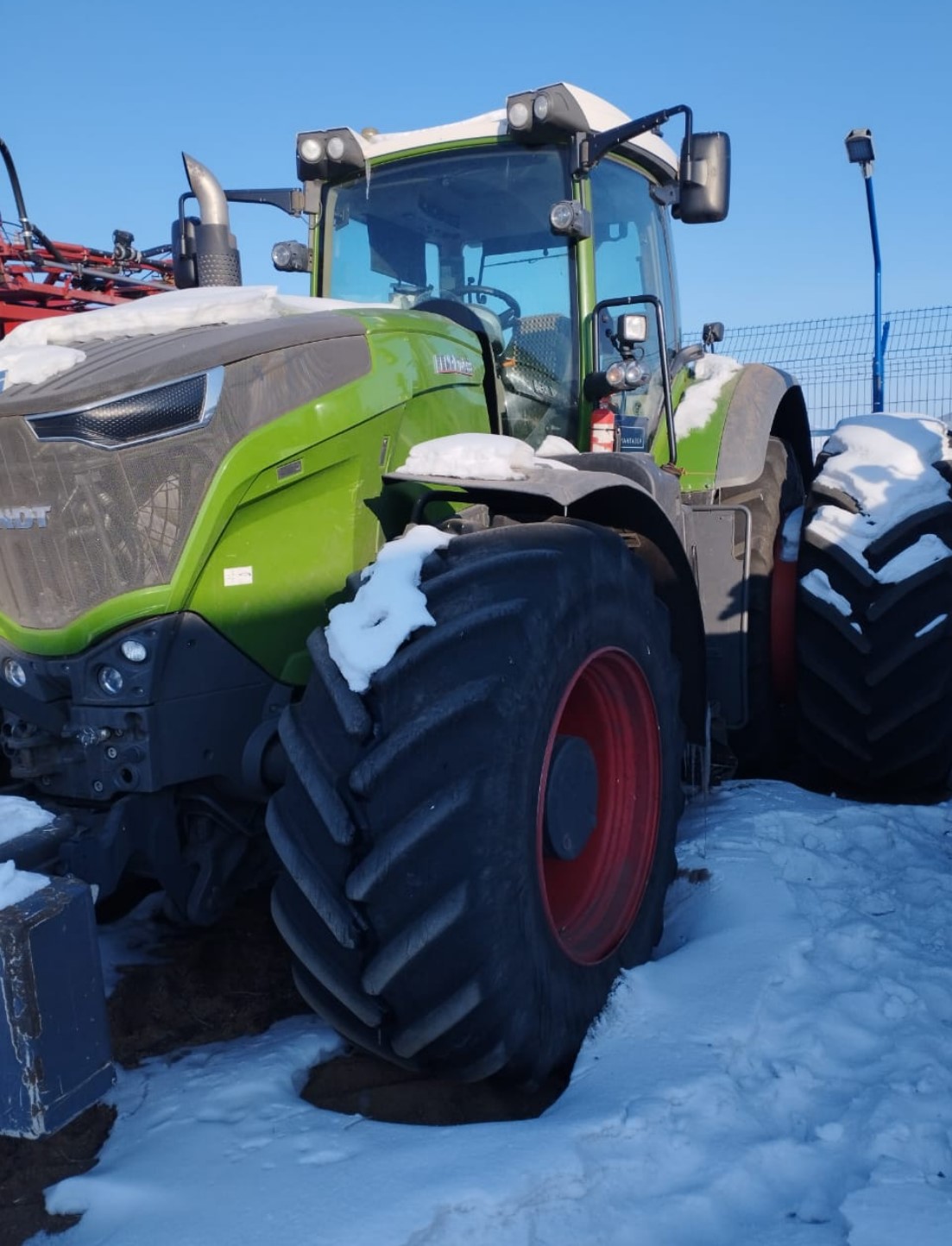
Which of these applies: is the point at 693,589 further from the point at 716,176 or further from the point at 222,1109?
the point at 222,1109

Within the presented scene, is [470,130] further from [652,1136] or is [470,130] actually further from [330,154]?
[652,1136]

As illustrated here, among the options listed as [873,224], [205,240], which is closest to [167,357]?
[205,240]

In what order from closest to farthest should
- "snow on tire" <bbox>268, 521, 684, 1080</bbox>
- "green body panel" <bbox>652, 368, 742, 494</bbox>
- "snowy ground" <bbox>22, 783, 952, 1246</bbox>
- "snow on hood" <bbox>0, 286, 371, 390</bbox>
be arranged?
"snowy ground" <bbox>22, 783, 952, 1246</bbox>
"snow on tire" <bbox>268, 521, 684, 1080</bbox>
"snow on hood" <bbox>0, 286, 371, 390</bbox>
"green body panel" <bbox>652, 368, 742, 494</bbox>

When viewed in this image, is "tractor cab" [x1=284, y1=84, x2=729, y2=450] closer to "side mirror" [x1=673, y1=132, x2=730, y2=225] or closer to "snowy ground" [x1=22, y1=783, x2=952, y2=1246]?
"side mirror" [x1=673, y1=132, x2=730, y2=225]

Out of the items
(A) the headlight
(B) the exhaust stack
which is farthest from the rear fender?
(A) the headlight

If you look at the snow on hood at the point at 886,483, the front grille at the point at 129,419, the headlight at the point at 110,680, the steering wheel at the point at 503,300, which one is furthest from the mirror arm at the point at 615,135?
the headlight at the point at 110,680

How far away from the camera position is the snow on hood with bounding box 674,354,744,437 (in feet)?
14.0

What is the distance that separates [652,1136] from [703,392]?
3.16 metres

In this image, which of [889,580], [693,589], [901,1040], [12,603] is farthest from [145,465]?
[889,580]

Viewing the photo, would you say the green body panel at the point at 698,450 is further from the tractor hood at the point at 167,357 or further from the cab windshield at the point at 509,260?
the tractor hood at the point at 167,357

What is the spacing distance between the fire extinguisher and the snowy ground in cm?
160

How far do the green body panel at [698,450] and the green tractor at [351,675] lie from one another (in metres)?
0.68

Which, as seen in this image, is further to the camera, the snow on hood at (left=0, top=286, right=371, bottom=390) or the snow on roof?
the snow on roof

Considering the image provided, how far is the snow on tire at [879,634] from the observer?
3.75 m
